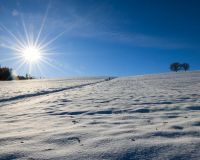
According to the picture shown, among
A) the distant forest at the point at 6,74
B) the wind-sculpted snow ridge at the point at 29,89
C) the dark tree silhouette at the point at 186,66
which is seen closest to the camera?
the wind-sculpted snow ridge at the point at 29,89

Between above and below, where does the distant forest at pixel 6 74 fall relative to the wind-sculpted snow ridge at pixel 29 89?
above

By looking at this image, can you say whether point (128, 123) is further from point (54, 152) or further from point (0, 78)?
point (0, 78)

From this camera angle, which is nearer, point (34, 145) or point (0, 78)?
point (34, 145)

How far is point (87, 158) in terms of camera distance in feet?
9.23

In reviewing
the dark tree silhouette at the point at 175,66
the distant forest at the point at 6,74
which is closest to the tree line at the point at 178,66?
the dark tree silhouette at the point at 175,66

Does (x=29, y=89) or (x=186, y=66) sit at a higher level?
(x=186, y=66)

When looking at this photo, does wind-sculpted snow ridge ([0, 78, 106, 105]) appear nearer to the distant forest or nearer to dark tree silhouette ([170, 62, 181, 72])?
the distant forest

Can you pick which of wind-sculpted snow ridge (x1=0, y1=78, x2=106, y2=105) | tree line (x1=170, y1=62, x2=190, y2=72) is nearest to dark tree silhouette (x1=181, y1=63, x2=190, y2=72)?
tree line (x1=170, y1=62, x2=190, y2=72)

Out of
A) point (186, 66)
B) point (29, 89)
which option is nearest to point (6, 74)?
point (29, 89)

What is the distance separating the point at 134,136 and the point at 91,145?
81 centimetres

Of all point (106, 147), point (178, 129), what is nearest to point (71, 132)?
point (106, 147)

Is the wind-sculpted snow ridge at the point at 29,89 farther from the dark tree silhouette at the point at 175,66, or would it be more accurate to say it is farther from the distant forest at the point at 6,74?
the dark tree silhouette at the point at 175,66

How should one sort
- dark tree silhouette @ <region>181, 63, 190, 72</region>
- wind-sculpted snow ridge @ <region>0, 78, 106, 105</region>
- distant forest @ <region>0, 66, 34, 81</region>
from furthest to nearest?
dark tree silhouette @ <region>181, 63, 190, 72</region> < distant forest @ <region>0, 66, 34, 81</region> < wind-sculpted snow ridge @ <region>0, 78, 106, 105</region>

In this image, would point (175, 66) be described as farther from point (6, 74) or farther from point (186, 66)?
point (6, 74)
